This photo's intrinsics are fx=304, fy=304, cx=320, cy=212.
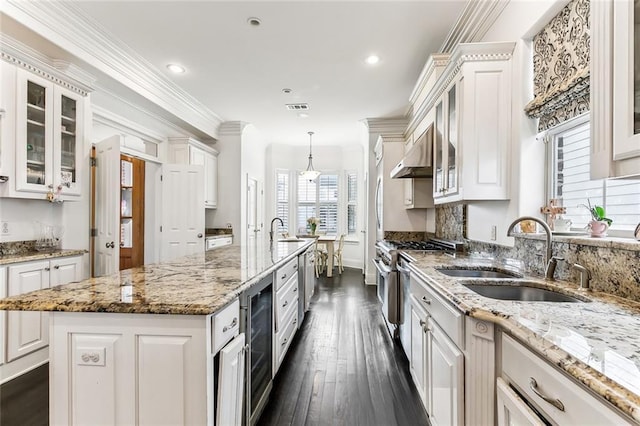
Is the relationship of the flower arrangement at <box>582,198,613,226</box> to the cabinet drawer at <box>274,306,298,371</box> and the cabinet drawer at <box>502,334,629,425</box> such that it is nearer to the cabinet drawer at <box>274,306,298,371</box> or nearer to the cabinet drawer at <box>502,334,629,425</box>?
the cabinet drawer at <box>502,334,629,425</box>

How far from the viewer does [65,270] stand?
110 inches

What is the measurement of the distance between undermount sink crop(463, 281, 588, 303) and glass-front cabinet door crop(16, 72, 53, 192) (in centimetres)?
352

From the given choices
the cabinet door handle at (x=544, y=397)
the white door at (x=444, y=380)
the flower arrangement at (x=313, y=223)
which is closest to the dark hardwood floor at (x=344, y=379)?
the white door at (x=444, y=380)

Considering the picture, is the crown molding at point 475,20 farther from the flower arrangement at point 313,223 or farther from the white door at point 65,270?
the flower arrangement at point 313,223

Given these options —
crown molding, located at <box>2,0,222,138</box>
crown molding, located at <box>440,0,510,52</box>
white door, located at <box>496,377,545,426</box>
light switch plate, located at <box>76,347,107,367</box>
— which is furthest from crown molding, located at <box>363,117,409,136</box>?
light switch plate, located at <box>76,347,107,367</box>

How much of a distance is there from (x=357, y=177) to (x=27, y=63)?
632 centimetres

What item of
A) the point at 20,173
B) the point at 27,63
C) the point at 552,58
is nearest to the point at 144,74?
the point at 27,63

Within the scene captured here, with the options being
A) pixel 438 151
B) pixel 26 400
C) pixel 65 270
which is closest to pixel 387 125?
pixel 438 151

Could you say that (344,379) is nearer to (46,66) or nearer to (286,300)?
(286,300)

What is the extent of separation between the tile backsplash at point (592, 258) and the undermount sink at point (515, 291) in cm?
18

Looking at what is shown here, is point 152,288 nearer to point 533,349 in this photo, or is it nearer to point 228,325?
point 228,325

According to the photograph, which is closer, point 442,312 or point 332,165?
point 442,312

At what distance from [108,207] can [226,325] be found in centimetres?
290

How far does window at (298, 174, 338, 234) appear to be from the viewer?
8141mm
